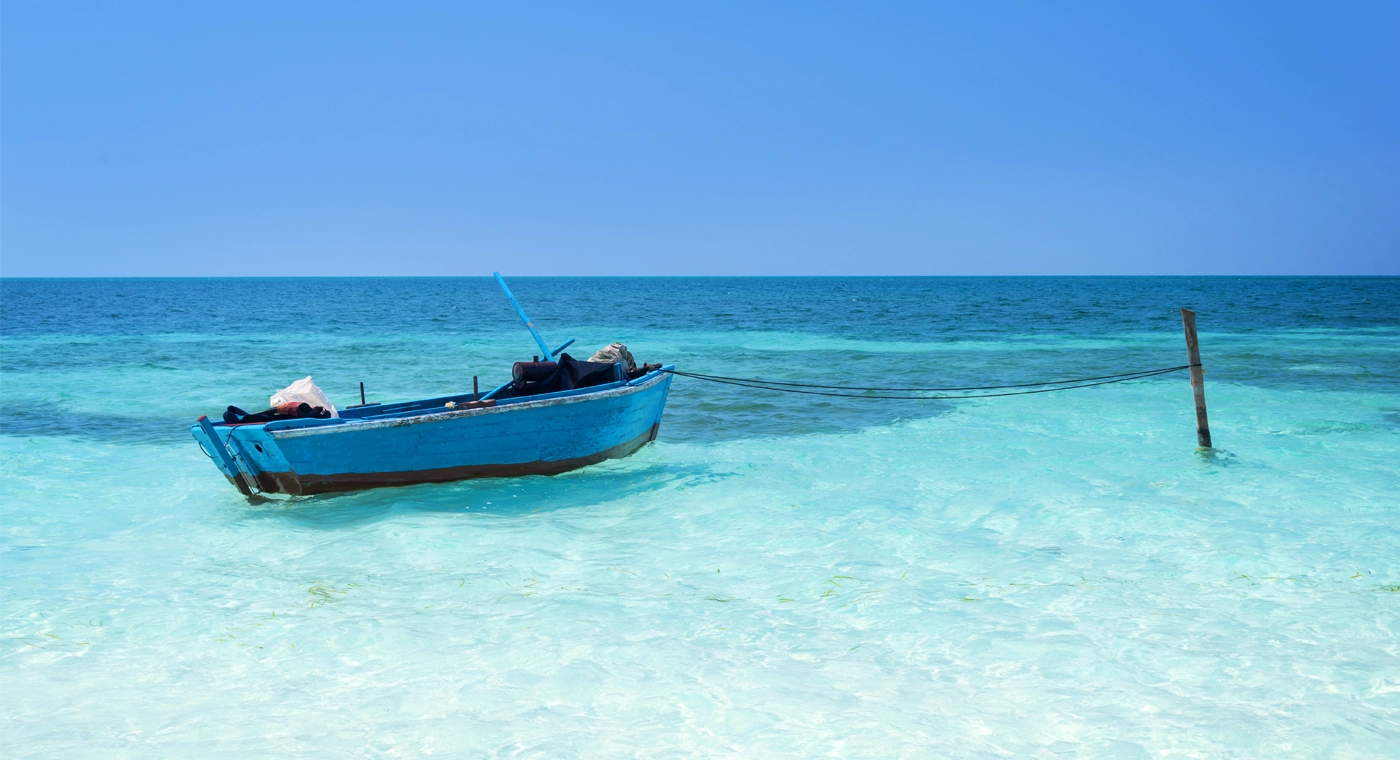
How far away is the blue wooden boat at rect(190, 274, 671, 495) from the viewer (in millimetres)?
9062

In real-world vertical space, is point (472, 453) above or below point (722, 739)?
above

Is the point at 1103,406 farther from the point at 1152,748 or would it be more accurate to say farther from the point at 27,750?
the point at 27,750

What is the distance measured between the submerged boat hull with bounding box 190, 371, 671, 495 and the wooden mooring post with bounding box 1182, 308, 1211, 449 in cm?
674

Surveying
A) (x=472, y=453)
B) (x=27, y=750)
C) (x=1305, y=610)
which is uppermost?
(x=472, y=453)

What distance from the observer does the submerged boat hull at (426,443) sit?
9.06 metres

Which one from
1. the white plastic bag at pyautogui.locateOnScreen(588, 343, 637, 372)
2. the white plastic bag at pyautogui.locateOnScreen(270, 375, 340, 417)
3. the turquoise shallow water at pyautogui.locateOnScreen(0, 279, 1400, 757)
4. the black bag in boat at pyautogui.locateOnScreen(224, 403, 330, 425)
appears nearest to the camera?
the turquoise shallow water at pyautogui.locateOnScreen(0, 279, 1400, 757)

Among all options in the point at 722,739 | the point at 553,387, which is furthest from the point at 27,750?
the point at 553,387

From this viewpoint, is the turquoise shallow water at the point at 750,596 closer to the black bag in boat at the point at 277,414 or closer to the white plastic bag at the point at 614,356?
the black bag in boat at the point at 277,414

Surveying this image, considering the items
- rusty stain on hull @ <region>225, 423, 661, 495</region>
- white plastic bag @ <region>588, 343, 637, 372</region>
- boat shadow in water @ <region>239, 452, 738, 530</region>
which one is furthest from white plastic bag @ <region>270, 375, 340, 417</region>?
white plastic bag @ <region>588, 343, 637, 372</region>

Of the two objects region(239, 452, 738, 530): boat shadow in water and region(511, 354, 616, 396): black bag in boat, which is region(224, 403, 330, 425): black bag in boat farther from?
region(511, 354, 616, 396): black bag in boat

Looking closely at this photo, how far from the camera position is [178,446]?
45.2 feet

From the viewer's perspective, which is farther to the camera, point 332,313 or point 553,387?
point 332,313

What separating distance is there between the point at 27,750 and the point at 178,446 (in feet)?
32.5

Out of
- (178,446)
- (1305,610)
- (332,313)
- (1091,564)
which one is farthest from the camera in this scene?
(332,313)
